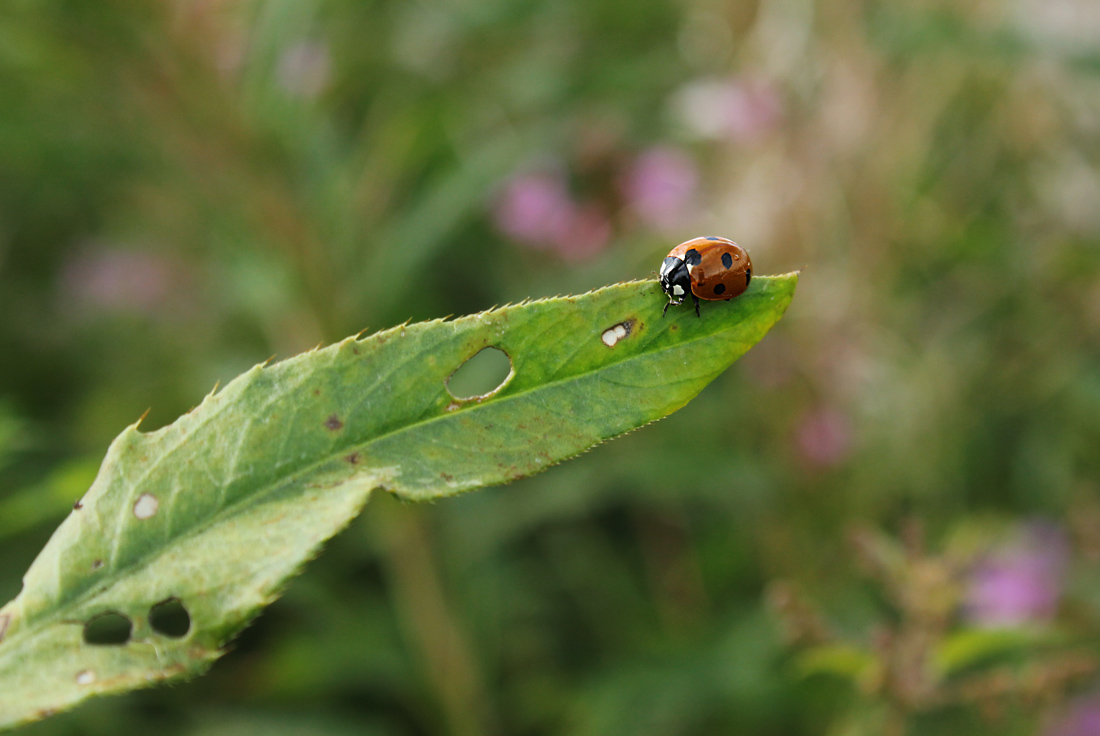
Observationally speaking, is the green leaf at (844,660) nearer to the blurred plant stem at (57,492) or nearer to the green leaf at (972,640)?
the green leaf at (972,640)

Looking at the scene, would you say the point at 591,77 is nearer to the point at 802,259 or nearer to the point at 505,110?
the point at 505,110

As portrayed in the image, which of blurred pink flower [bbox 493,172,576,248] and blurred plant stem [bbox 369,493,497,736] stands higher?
blurred pink flower [bbox 493,172,576,248]

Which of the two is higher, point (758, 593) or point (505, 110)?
point (505, 110)

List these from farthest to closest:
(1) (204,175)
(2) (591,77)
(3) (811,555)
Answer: (2) (591,77) → (3) (811,555) → (1) (204,175)

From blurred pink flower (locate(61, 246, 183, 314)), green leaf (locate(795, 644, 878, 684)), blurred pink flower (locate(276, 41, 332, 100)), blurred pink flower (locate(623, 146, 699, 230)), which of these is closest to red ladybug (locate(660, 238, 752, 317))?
green leaf (locate(795, 644, 878, 684))

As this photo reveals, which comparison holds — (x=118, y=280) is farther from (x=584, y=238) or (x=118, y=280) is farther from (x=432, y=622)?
(x=432, y=622)

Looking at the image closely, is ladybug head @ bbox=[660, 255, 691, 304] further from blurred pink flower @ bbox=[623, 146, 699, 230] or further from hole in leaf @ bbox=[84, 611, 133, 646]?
hole in leaf @ bbox=[84, 611, 133, 646]

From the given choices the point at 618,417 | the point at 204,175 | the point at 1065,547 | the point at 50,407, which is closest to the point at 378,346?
the point at 618,417
